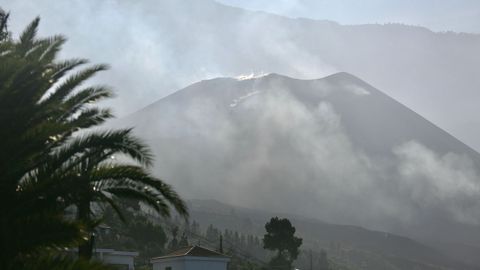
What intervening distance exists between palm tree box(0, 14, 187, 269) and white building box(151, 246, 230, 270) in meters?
24.8

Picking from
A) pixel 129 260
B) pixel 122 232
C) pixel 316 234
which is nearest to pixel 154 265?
pixel 129 260

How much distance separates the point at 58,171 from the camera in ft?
42.2

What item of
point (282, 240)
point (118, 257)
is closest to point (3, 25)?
point (118, 257)


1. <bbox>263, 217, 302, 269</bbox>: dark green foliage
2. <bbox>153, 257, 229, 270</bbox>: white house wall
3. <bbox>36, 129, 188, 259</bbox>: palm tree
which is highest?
<bbox>263, 217, 302, 269</bbox>: dark green foliage

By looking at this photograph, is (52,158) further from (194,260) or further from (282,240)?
(282,240)

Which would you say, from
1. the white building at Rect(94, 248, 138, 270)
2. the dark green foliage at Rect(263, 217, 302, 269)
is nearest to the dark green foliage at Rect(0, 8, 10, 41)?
the white building at Rect(94, 248, 138, 270)

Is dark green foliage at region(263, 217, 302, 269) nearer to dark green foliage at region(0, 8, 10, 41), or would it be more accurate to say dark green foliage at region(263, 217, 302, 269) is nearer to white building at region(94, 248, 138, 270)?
white building at region(94, 248, 138, 270)

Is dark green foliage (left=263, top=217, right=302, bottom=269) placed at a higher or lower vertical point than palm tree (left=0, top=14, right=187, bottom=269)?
higher

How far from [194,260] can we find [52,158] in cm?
2703

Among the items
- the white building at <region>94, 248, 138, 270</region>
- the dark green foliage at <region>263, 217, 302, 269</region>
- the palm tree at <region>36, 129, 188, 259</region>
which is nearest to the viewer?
the palm tree at <region>36, 129, 188, 259</region>

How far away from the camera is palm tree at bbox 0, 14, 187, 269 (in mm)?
11742

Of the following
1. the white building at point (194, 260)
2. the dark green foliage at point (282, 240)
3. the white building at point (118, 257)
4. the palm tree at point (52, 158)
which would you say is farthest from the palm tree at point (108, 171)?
the dark green foliage at point (282, 240)

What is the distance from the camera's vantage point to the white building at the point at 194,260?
39.1m

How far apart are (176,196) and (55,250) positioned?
2.46m
